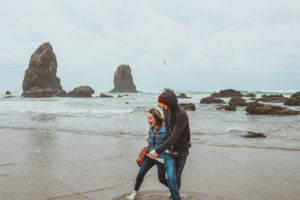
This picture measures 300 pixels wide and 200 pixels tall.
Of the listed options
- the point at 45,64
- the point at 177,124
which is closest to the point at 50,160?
the point at 177,124

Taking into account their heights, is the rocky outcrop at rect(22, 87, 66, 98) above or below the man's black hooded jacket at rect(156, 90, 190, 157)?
above

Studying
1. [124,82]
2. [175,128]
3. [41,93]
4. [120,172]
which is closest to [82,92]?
[41,93]

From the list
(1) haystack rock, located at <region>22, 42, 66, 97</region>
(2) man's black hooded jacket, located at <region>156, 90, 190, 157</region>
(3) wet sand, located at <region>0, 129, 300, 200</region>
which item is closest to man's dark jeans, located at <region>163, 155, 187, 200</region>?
(2) man's black hooded jacket, located at <region>156, 90, 190, 157</region>

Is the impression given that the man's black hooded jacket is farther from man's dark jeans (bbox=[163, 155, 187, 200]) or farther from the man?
man's dark jeans (bbox=[163, 155, 187, 200])

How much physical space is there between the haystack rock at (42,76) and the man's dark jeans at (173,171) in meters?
65.2

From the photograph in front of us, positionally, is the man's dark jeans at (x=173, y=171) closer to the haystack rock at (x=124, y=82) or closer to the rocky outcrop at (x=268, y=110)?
the rocky outcrop at (x=268, y=110)

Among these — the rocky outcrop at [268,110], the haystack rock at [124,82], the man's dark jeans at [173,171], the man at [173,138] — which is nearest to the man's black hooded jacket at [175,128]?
the man at [173,138]

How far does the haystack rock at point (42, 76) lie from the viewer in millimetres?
63469

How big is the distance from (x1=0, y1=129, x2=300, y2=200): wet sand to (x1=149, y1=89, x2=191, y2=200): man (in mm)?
847

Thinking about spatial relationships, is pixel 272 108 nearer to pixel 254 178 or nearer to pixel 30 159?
pixel 254 178

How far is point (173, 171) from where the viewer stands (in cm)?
293

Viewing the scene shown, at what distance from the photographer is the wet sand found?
3.73 m

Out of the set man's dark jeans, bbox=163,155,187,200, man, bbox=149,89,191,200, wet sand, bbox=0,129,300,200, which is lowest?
wet sand, bbox=0,129,300,200

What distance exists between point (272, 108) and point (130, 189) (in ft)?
56.2
